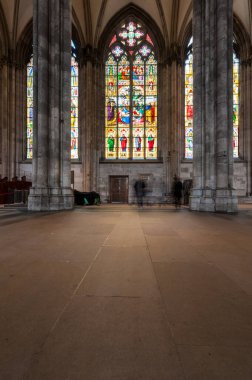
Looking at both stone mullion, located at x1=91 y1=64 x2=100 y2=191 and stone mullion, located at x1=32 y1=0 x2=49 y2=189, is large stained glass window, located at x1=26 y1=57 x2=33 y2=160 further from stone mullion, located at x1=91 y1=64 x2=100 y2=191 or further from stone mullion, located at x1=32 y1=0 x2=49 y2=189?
stone mullion, located at x1=32 y1=0 x2=49 y2=189

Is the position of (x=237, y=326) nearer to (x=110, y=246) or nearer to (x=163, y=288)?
(x=163, y=288)

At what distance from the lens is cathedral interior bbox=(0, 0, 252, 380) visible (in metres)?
1.51

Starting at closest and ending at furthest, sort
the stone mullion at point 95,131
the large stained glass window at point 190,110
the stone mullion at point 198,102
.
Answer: the stone mullion at point 198,102 < the stone mullion at point 95,131 < the large stained glass window at point 190,110

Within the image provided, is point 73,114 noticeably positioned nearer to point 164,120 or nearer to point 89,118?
point 89,118

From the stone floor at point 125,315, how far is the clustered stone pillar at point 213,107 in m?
8.72

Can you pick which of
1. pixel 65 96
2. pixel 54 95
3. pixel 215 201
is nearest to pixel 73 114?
pixel 65 96

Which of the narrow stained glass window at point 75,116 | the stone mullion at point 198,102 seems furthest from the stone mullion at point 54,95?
the narrow stained glass window at point 75,116

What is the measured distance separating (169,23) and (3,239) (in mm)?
24256

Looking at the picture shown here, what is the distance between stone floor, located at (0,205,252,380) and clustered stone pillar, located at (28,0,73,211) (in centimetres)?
903

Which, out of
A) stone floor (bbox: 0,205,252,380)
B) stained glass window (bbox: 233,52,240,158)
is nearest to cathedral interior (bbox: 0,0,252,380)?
stone floor (bbox: 0,205,252,380)

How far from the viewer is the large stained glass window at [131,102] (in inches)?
894

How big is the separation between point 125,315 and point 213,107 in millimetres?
12080

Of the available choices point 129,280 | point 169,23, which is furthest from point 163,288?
point 169,23

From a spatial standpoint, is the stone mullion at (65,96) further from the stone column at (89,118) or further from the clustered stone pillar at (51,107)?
the stone column at (89,118)
